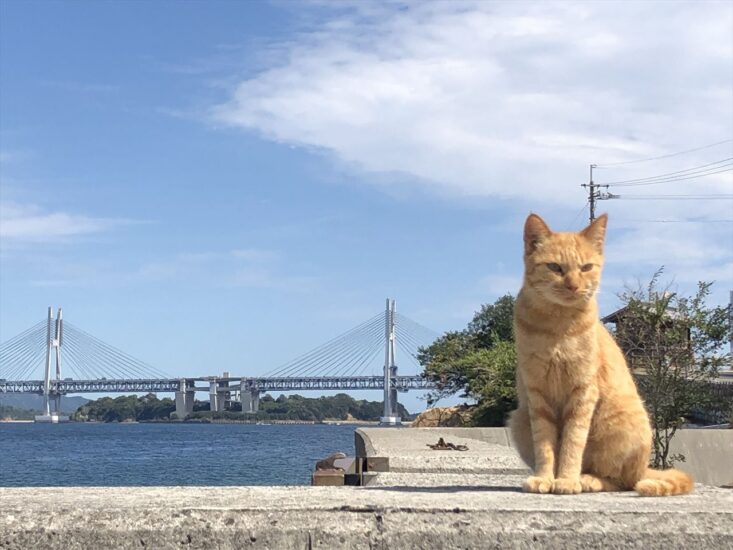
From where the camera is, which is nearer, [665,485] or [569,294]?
[665,485]

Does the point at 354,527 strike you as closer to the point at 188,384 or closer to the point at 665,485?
the point at 665,485

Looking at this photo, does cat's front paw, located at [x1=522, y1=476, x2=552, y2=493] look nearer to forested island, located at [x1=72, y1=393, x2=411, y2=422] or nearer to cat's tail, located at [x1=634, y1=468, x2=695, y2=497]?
cat's tail, located at [x1=634, y1=468, x2=695, y2=497]

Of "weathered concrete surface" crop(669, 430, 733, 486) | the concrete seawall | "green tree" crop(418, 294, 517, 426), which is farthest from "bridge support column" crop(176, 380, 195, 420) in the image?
the concrete seawall

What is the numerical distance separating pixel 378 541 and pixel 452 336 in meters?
29.3

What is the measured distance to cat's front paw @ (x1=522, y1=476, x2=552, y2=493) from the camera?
3.42 metres

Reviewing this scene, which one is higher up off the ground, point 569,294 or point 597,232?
point 597,232

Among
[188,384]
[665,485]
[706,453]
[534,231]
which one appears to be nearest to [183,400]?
[188,384]

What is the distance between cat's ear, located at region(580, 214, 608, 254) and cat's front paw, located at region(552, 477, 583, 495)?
1.03m

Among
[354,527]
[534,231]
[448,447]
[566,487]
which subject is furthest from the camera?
[448,447]

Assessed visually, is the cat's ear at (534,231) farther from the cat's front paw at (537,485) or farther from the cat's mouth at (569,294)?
the cat's front paw at (537,485)

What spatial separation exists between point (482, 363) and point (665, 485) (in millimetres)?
21475

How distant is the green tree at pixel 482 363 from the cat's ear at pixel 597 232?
15.6 meters

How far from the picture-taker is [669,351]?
1256 cm

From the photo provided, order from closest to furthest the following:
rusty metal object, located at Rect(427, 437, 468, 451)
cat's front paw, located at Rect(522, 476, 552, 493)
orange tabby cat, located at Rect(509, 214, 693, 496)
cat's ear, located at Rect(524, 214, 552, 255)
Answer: cat's front paw, located at Rect(522, 476, 552, 493)
orange tabby cat, located at Rect(509, 214, 693, 496)
cat's ear, located at Rect(524, 214, 552, 255)
rusty metal object, located at Rect(427, 437, 468, 451)
